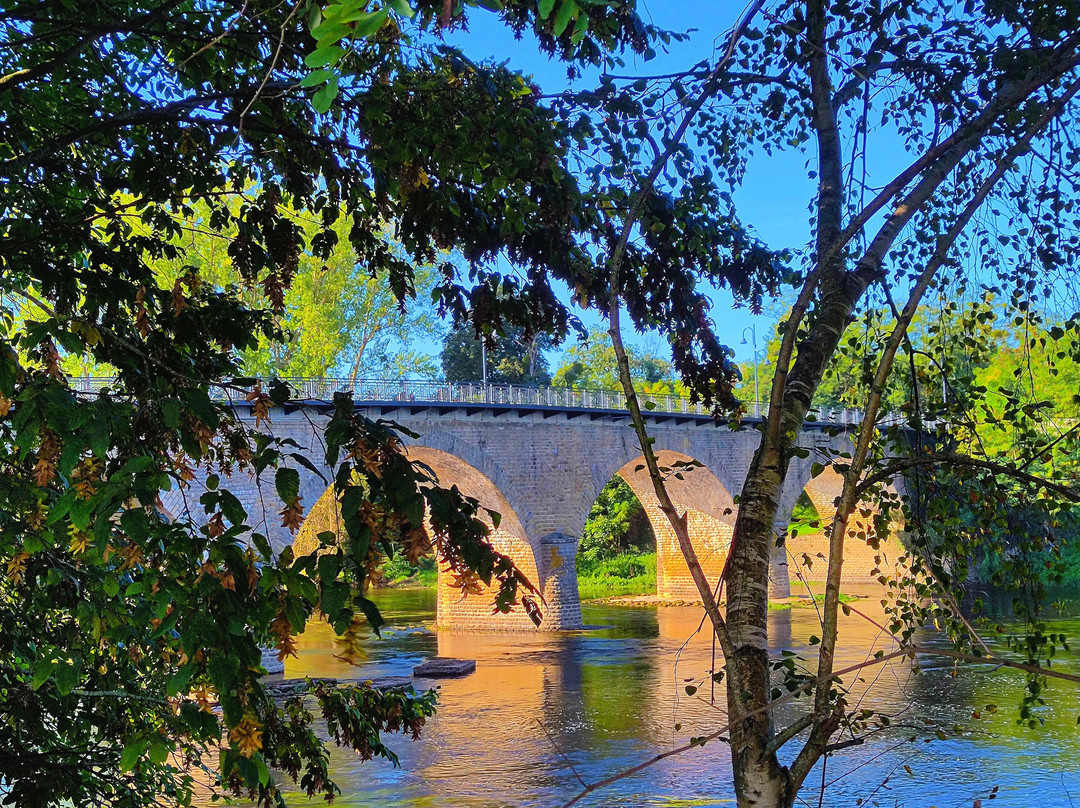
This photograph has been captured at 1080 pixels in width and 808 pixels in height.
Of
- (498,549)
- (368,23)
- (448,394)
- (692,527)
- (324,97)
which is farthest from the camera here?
(692,527)

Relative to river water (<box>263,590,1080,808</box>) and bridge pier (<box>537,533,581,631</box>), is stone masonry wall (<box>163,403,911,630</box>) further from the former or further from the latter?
river water (<box>263,590,1080,808</box>)

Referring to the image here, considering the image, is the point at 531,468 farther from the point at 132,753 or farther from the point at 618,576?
the point at 132,753

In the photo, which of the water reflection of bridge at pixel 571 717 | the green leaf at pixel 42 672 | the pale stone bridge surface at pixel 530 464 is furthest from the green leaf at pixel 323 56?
the pale stone bridge surface at pixel 530 464

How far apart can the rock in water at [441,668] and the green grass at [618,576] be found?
16491 millimetres

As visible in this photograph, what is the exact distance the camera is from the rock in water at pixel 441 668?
783 inches

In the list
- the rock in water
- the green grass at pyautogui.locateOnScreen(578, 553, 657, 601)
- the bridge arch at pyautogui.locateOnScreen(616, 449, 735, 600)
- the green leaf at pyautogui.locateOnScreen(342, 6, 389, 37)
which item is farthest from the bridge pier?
the green leaf at pyautogui.locateOnScreen(342, 6, 389, 37)

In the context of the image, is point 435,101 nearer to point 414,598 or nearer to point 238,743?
point 238,743

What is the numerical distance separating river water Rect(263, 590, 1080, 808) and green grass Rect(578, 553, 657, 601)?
46.2ft

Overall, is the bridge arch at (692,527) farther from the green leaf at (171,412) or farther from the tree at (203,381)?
the green leaf at (171,412)

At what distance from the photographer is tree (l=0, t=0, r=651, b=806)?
2.56 metres

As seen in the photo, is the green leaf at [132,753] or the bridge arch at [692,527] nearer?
the green leaf at [132,753]

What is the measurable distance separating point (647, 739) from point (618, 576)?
84.4ft

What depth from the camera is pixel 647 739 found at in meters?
14.2

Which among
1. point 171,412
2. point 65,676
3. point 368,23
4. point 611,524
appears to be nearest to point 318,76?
point 368,23
